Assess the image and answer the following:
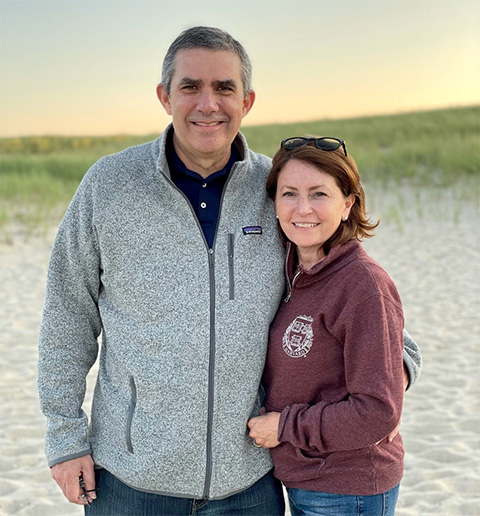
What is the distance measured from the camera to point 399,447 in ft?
6.85

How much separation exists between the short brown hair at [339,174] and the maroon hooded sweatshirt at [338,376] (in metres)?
0.06

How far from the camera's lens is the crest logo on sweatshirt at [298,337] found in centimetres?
198

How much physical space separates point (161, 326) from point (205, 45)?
90 cm

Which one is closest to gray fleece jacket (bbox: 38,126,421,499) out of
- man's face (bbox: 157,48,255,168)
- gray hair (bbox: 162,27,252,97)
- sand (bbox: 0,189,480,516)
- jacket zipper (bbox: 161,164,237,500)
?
jacket zipper (bbox: 161,164,237,500)

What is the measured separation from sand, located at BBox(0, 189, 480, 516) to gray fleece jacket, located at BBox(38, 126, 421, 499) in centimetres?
195

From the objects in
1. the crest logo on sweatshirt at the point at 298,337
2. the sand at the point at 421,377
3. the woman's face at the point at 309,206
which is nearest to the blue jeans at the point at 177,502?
the crest logo on sweatshirt at the point at 298,337

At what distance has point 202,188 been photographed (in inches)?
85.0

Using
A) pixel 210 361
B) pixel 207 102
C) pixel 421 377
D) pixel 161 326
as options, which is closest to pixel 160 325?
pixel 161 326

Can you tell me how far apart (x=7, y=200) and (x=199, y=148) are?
1426 cm

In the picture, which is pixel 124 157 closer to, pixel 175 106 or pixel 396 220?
pixel 175 106

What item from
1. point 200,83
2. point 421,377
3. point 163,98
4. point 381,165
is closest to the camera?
point 200,83

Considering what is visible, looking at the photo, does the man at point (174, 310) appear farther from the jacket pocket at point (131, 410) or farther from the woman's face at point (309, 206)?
the woman's face at point (309, 206)

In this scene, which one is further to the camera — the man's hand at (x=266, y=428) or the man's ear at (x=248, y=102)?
the man's ear at (x=248, y=102)

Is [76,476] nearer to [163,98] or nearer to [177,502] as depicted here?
[177,502]
